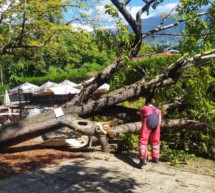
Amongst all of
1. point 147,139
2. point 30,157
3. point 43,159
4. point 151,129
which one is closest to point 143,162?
point 147,139

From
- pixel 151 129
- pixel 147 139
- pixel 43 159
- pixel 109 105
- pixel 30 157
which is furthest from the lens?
pixel 109 105

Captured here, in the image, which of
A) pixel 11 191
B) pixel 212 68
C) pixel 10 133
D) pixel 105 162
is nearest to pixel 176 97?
pixel 212 68

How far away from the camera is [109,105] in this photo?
770 cm

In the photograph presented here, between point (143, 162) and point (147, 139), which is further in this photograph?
point (147, 139)

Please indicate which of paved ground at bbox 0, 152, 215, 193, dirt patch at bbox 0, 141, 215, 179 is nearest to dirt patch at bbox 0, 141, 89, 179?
dirt patch at bbox 0, 141, 215, 179

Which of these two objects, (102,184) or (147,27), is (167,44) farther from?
(102,184)

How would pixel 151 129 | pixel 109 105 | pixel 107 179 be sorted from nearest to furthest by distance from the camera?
pixel 107 179 → pixel 151 129 → pixel 109 105

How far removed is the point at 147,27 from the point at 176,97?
76.4 inches

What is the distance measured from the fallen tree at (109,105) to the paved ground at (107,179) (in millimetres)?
823

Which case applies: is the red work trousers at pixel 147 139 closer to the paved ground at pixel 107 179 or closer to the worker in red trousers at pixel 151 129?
the worker in red trousers at pixel 151 129

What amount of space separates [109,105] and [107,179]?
7.32 ft

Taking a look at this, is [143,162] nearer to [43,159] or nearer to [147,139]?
[147,139]

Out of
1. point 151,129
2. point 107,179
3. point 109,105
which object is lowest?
point 107,179

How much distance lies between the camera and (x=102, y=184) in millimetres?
5578
